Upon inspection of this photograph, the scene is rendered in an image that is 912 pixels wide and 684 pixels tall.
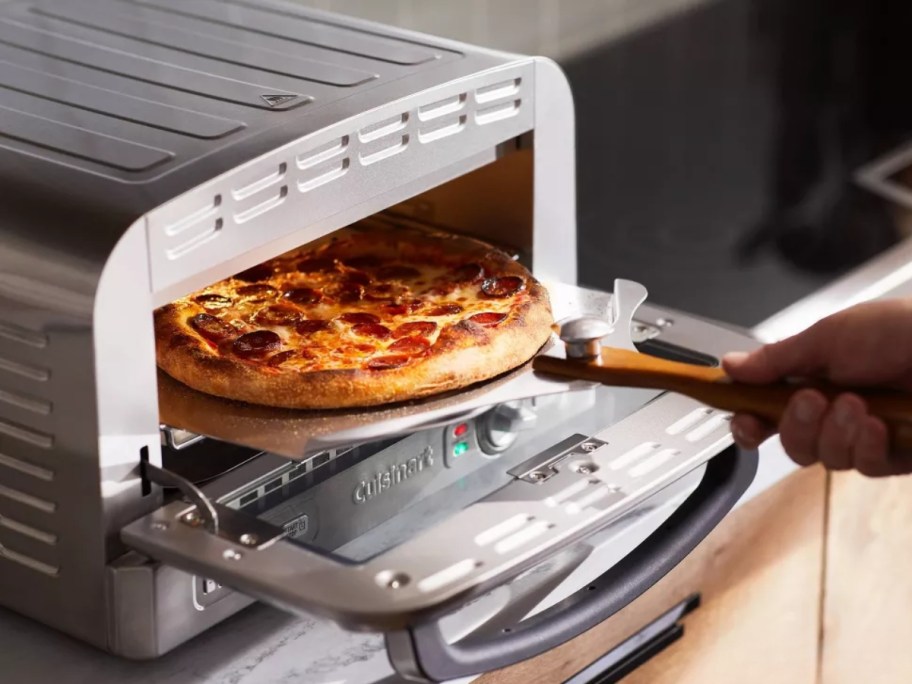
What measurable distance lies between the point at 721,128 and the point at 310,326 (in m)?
0.97

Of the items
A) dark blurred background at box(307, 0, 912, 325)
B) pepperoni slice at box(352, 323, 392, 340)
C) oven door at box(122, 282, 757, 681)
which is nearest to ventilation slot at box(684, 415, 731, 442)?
oven door at box(122, 282, 757, 681)

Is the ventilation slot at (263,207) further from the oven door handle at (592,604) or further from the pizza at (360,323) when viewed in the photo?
the oven door handle at (592,604)

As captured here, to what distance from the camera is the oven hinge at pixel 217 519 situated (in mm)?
801

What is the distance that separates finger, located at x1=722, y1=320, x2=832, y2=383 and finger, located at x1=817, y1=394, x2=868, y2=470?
0.16 feet

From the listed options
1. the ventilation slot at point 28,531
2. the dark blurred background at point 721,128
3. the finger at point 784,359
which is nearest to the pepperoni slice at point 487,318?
the finger at point 784,359

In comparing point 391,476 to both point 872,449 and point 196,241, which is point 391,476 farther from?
point 872,449

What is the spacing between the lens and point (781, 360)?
81cm

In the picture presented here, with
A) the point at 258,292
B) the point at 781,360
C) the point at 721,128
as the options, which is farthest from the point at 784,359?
the point at 721,128

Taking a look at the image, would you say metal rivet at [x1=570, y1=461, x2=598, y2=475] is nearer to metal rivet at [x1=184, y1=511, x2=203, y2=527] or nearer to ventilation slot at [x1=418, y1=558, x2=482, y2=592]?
ventilation slot at [x1=418, y1=558, x2=482, y2=592]

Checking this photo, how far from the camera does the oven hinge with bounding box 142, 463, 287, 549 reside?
0.80 metres

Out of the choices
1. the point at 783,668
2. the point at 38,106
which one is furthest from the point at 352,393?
the point at 783,668

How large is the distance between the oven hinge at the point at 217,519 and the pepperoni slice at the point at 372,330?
21 cm

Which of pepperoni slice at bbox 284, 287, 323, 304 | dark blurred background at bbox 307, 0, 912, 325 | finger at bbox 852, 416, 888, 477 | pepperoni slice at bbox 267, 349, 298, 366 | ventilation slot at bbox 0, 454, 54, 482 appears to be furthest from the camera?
dark blurred background at bbox 307, 0, 912, 325

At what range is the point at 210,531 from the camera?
2.66 feet
